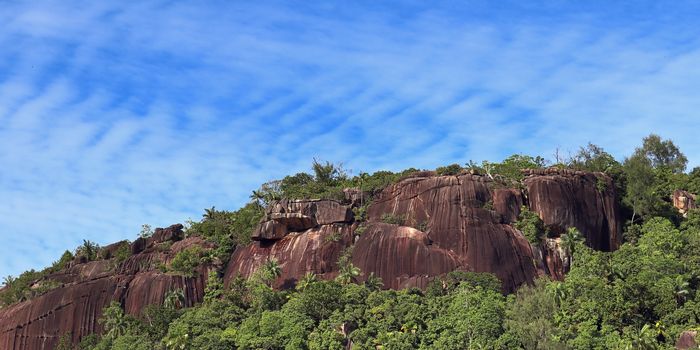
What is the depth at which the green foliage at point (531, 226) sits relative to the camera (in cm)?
7544

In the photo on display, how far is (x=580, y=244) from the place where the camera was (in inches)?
2881

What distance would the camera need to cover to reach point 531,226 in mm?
75938

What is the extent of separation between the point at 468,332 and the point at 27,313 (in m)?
39.8

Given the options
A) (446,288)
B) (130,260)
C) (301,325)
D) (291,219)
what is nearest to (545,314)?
(446,288)

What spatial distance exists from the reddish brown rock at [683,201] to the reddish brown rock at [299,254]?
97.7ft

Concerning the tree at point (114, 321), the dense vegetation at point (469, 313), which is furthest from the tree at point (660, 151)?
the tree at point (114, 321)

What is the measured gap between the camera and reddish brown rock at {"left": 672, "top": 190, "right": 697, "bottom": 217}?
280 ft

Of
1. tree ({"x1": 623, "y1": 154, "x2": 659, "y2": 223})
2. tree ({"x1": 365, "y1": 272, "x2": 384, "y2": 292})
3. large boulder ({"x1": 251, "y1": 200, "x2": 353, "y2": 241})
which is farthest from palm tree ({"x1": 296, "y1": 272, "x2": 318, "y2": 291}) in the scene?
tree ({"x1": 623, "y1": 154, "x2": 659, "y2": 223})

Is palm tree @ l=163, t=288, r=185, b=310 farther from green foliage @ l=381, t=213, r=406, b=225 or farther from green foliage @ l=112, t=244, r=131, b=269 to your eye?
green foliage @ l=381, t=213, r=406, b=225

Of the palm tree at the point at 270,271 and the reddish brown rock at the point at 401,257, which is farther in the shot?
the palm tree at the point at 270,271

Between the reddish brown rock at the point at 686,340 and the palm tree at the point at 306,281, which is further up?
the palm tree at the point at 306,281

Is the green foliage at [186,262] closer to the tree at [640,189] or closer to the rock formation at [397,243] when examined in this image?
the rock formation at [397,243]

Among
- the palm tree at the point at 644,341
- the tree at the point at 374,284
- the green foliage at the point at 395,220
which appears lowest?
the palm tree at the point at 644,341

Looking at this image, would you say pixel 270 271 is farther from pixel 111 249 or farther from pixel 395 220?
pixel 111 249
